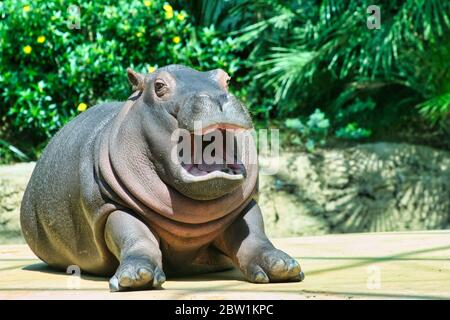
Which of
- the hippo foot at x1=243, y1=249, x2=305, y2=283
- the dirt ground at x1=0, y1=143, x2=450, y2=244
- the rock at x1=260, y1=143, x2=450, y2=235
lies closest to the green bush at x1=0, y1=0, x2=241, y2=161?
the dirt ground at x1=0, y1=143, x2=450, y2=244

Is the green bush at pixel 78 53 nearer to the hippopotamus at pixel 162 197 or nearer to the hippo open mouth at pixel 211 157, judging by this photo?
the hippopotamus at pixel 162 197

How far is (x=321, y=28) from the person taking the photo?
9281 mm

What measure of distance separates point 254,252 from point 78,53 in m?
5.13

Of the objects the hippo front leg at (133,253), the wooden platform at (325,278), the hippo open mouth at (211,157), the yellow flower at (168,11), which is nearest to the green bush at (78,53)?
the yellow flower at (168,11)

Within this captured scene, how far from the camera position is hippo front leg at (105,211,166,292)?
11.9ft

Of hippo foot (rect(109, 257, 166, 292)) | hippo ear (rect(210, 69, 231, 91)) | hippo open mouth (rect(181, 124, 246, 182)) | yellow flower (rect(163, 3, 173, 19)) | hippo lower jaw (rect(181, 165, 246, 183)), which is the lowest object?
hippo foot (rect(109, 257, 166, 292))

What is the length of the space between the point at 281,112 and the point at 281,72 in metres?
0.57

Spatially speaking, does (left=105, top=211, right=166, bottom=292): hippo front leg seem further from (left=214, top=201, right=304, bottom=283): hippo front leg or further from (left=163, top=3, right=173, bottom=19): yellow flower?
(left=163, top=3, right=173, bottom=19): yellow flower

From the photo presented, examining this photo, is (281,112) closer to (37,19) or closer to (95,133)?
(37,19)

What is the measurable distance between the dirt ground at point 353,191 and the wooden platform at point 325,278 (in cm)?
280

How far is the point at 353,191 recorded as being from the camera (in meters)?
8.70

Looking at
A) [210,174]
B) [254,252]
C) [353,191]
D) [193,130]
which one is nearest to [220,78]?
[193,130]

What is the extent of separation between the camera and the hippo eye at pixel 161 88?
13.5 feet
